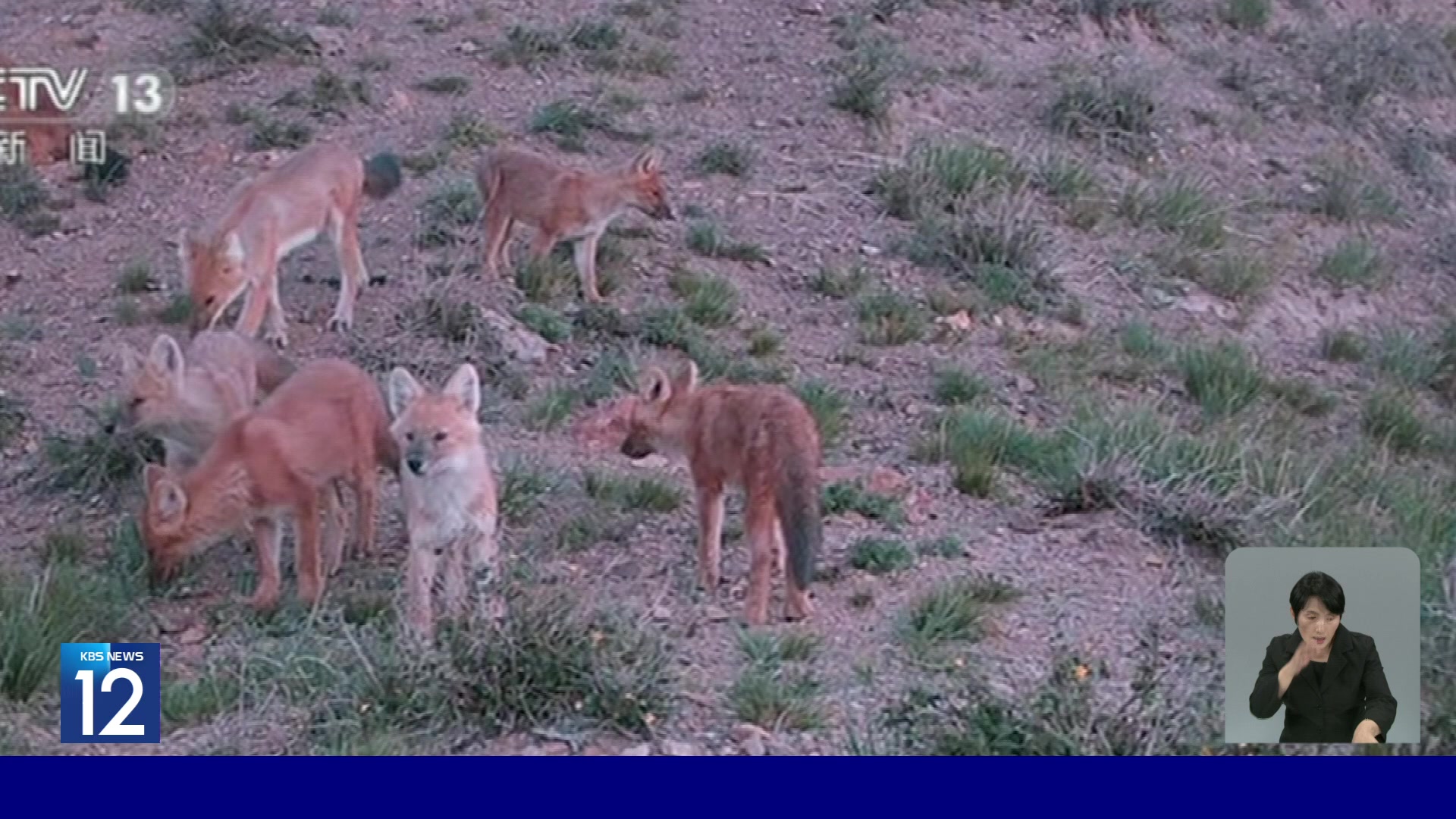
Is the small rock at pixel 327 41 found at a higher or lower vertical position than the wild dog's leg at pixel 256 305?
higher

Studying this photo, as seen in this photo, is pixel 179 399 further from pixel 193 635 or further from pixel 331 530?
pixel 193 635

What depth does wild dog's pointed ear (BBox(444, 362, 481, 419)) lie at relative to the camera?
9.73m

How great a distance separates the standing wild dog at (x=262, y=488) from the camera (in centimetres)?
983

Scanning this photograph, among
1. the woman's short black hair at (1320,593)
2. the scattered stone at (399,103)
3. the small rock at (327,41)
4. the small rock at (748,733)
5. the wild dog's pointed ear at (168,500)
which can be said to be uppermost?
the woman's short black hair at (1320,593)

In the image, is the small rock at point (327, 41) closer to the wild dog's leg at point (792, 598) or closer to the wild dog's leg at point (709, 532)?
the wild dog's leg at point (709, 532)

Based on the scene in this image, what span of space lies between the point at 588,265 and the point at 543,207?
47 centimetres

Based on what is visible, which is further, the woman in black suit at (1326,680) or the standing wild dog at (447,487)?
the standing wild dog at (447,487)

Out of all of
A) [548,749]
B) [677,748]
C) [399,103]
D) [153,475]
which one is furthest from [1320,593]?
[399,103]

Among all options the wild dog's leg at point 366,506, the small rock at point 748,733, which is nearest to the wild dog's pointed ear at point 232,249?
the wild dog's leg at point 366,506

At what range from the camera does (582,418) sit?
12.2 meters

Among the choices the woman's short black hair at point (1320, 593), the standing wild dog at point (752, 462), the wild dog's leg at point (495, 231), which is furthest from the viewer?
the wild dog's leg at point (495, 231)

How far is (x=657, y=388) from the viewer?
1048 cm

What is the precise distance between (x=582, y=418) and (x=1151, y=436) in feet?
10.1

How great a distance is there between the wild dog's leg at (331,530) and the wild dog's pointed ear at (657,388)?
1.52 m
